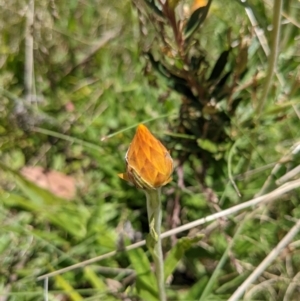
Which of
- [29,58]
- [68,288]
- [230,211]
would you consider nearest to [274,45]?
[230,211]

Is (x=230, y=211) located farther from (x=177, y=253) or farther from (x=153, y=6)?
(x=153, y=6)

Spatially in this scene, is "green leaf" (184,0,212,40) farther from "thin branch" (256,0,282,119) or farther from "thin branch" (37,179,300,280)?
"thin branch" (37,179,300,280)

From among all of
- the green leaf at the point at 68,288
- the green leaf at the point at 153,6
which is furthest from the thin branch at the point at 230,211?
the green leaf at the point at 153,6

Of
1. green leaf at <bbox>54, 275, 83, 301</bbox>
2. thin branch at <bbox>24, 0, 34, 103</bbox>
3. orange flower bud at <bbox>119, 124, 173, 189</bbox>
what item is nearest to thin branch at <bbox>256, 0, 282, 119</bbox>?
orange flower bud at <bbox>119, 124, 173, 189</bbox>

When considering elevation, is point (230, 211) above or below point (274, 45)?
below

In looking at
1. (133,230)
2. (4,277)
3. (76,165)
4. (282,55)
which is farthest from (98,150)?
(282,55)

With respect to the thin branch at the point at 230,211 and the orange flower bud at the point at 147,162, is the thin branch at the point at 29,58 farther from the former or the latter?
the orange flower bud at the point at 147,162
